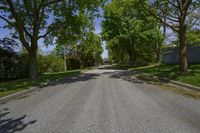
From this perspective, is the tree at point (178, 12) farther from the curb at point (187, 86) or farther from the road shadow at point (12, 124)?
the road shadow at point (12, 124)

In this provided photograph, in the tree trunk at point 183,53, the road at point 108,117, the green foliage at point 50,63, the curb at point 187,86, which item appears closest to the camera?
the road at point 108,117

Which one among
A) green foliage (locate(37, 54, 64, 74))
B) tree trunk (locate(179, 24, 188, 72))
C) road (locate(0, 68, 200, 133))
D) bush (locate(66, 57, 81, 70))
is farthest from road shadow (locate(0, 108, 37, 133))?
bush (locate(66, 57, 81, 70))

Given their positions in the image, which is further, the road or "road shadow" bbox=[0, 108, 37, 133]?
"road shadow" bbox=[0, 108, 37, 133]

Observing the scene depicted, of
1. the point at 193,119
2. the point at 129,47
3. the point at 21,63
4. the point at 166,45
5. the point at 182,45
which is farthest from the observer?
the point at 166,45

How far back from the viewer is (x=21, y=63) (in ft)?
92.0

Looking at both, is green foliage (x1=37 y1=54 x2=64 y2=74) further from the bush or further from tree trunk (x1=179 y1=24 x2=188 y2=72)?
tree trunk (x1=179 y1=24 x2=188 y2=72)

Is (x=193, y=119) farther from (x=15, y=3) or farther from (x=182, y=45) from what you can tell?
(x=15, y=3)

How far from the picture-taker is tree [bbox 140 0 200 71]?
64.4ft

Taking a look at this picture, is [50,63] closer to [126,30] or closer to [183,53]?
[126,30]

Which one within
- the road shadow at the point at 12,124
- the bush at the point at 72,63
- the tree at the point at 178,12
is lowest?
the road shadow at the point at 12,124

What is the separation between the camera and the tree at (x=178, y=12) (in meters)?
19.6

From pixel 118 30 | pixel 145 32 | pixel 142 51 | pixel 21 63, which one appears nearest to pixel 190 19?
pixel 145 32

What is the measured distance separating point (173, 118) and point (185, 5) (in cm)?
1497

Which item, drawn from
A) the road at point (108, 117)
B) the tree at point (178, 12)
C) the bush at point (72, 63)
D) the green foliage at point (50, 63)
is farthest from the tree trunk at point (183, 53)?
the bush at point (72, 63)
